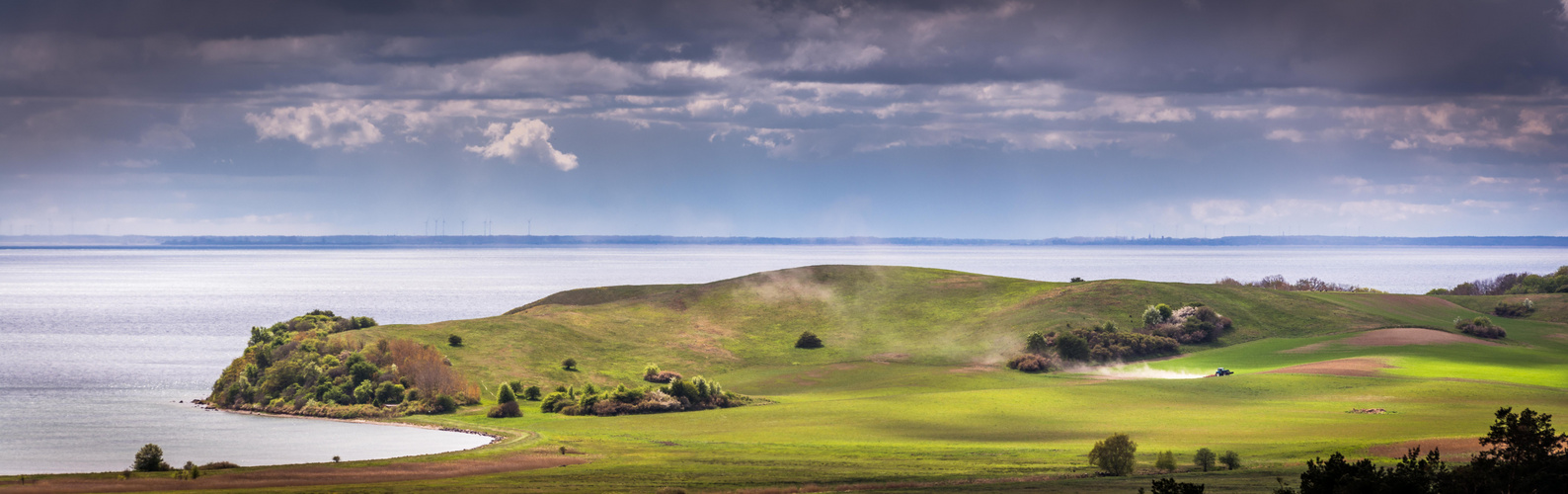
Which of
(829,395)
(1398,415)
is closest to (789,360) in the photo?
(829,395)

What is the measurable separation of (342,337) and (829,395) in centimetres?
3500

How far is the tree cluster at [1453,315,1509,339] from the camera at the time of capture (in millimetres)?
109812

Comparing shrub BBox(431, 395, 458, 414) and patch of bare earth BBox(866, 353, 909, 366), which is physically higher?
patch of bare earth BBox(866, 353, 909, 366)

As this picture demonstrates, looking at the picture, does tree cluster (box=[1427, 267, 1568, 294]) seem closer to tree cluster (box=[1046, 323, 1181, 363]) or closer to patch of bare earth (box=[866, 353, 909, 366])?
tree cluster (box=[1046, 323, 1181, 363])

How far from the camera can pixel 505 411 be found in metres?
74.6

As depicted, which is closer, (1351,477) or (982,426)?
(1351,477)

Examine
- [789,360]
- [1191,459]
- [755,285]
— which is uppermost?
[755,285]

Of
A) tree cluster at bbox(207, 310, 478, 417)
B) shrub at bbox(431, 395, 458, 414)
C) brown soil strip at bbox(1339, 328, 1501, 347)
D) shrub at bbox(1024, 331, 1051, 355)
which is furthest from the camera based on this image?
brown soil strip at bbox(1339, 328, 1501, 347)

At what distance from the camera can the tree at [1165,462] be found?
160 feet

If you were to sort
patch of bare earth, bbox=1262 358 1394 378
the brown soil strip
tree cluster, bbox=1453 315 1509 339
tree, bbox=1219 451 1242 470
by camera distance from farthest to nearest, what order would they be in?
tree cluster, bbox=1453 315 1509 339 → the brown soil strip → patch of bare earth, bbox=1262 358 1394 378 → tree, bbox=1219 451 1242 470

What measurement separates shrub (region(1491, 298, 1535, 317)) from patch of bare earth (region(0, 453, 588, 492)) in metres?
115

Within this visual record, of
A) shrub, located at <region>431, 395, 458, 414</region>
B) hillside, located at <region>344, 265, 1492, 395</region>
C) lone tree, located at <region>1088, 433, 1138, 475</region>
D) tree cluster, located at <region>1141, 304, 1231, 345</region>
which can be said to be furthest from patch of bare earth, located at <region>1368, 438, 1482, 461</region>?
tree cluster, located at <region>1141, 304, 1231, 345</region>

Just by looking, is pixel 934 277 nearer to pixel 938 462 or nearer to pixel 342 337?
pixel 342 337

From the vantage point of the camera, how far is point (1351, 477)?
3003cm
